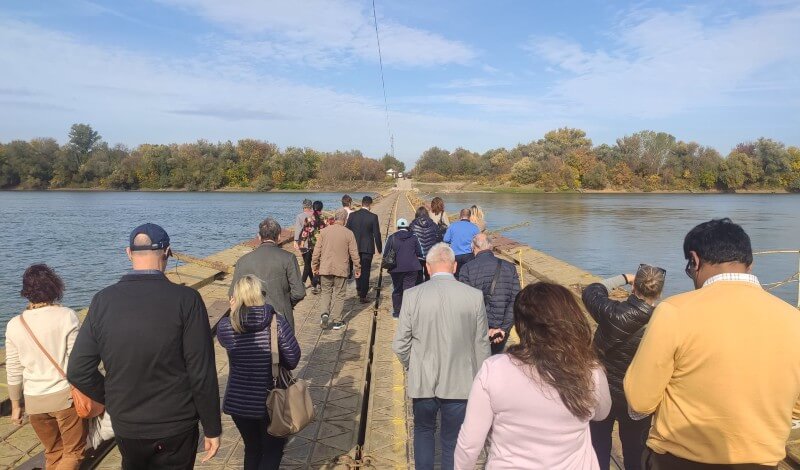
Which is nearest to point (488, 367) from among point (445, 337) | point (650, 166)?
point (445, 337)

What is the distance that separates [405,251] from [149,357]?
5.05 metres

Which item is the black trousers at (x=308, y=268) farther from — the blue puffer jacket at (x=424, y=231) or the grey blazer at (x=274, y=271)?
the grey blazer at (x=274, y=271)

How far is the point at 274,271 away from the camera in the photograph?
188 inches

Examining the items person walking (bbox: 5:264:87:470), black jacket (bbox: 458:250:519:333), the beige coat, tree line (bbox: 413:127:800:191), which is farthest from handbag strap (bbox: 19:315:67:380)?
tree line (bbox: 413:127:800:191)

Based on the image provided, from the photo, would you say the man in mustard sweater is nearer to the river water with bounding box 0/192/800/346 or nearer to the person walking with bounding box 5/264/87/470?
the person walking with bounding box 5/264/87/470

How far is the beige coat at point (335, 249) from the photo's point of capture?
7.44m

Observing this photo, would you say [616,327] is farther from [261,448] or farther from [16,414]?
[16,414]

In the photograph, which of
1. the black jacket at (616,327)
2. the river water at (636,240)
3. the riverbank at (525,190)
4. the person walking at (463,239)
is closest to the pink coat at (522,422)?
the black jacket at (616,327)

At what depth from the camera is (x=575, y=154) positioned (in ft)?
310

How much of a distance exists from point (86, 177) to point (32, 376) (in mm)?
119377

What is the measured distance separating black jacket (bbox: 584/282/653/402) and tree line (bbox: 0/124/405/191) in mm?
108900

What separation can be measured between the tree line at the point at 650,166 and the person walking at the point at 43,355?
9413 centimetres

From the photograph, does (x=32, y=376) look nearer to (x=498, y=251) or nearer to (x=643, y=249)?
(x=498, y=251)

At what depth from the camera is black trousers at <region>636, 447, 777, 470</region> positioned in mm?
2133
